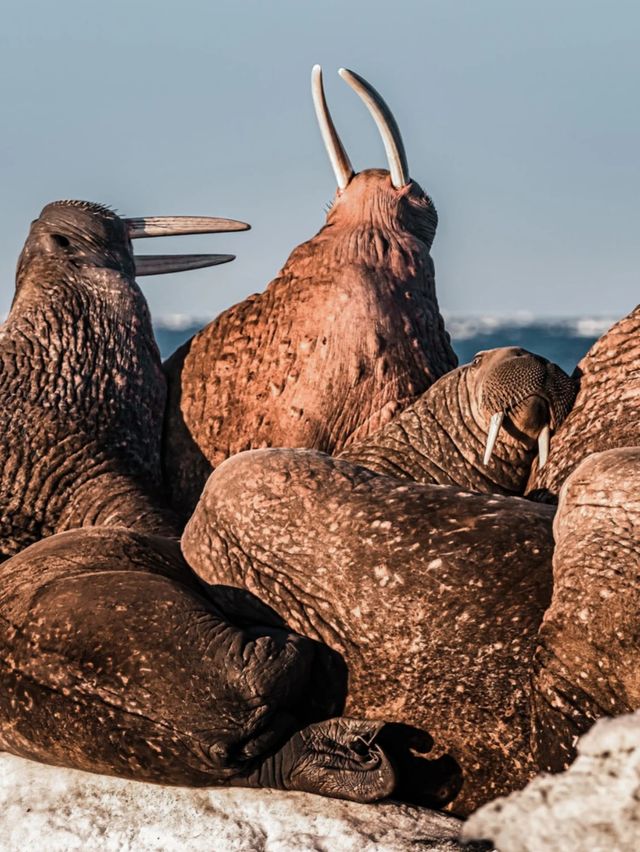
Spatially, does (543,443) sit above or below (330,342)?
below

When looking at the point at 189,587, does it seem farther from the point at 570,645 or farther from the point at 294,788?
the point at 570,645

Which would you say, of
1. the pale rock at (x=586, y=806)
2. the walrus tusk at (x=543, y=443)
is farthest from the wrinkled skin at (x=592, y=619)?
the pale rock at (x=586, y=806)

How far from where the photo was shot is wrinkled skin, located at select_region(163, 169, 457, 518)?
7.12 metres

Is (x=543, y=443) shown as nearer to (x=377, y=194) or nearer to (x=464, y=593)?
(x=464, y=593)

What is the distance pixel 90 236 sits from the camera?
26.6 ft

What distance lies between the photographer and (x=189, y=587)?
5.30 m

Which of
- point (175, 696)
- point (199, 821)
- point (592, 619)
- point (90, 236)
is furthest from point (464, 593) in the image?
point (90, 236)

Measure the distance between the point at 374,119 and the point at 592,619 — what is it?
4.07 meters

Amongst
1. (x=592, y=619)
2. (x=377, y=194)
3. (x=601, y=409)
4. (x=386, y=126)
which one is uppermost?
(x=386, y=126)

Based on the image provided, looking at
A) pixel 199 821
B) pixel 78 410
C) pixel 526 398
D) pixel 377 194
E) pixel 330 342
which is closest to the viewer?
pixel 199 821

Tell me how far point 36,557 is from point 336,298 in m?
2.34

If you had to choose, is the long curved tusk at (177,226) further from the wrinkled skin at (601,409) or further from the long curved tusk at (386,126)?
the wrinkled skin at (601,409)

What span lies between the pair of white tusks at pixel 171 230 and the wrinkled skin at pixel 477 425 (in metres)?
2.24

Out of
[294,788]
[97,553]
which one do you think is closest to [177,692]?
[294,788]
